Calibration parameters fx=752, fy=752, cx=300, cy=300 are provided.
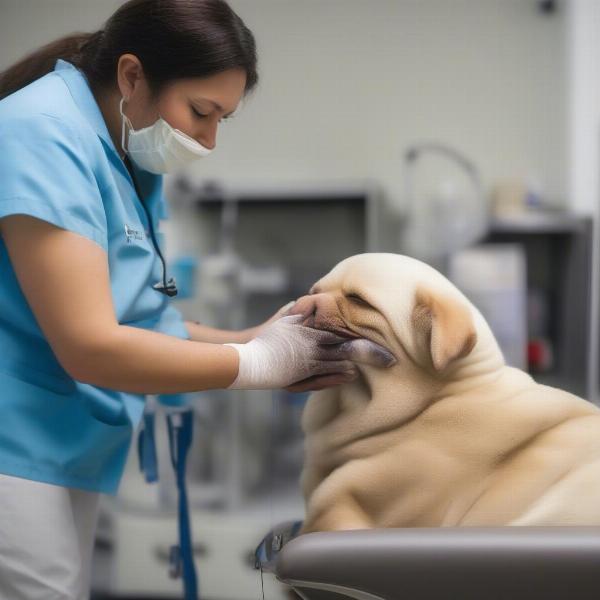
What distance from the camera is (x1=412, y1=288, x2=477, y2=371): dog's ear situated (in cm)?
78

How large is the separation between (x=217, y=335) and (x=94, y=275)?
0.33 m

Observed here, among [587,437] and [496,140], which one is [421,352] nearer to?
[587,437]

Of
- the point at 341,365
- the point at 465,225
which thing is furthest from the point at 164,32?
the point at 465,225

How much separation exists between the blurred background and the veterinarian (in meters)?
1.22

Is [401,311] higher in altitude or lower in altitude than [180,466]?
higher

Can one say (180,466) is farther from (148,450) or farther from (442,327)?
(442,327)

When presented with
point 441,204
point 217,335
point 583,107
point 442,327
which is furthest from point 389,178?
point 442,327

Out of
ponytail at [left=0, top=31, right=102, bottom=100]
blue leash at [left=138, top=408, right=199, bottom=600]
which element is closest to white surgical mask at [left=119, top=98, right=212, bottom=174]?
ponytail at [left=0, top=31, right=102, bottom=100]

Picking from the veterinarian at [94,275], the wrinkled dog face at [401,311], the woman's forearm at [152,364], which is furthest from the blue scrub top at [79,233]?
the wrinkled dog face at [401,311]

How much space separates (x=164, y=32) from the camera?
2.72 ft

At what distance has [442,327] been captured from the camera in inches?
31.2

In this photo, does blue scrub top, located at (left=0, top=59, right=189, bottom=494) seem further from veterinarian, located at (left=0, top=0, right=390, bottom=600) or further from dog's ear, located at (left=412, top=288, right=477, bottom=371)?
dog's ear, located at (left=412, top=288, right=477, bottom=371)

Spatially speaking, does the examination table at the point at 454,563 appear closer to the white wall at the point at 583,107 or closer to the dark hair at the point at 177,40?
the dark hair at the point at 177,40

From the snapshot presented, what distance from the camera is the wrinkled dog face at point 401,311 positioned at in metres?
Result: 0.80
